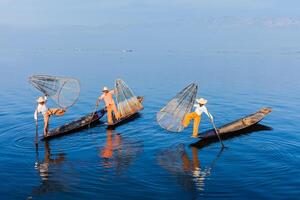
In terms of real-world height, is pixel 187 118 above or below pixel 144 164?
above

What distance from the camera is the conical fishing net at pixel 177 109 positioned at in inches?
1015

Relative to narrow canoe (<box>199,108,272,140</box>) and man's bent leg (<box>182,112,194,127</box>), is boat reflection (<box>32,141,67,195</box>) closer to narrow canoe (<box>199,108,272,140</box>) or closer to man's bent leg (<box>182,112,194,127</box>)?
man's bent leg (<box>182,112,194,127</box>)

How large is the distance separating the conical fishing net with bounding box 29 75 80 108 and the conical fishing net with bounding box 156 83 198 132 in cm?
652

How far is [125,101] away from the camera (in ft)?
107

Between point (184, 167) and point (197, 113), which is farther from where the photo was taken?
point (197, 113)

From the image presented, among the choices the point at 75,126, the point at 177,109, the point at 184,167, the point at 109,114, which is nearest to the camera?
the point at 184,167

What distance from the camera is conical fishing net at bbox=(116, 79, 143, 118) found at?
31453 millimetres

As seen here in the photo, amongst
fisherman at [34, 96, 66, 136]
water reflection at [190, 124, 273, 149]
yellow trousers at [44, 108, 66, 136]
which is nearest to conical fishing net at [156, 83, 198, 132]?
water reflection at [190, 124, 273, 149]

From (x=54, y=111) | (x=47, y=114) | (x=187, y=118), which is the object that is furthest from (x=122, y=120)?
(x=187, y=118)

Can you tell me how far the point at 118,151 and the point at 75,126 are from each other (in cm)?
592

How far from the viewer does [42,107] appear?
25453mm

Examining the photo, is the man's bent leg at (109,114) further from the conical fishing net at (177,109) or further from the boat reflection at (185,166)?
the boat reflection at (185,166)

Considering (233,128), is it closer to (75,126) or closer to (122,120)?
(122,120)

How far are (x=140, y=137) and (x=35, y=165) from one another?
786 cm
